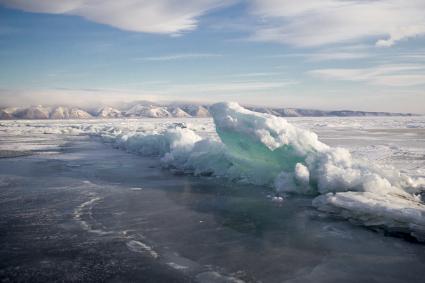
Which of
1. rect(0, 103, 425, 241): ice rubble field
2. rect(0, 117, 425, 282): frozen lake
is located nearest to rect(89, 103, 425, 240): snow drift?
rect(0, 103, 425, 241): ice rubble field

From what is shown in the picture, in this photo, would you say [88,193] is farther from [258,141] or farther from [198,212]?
[258,141]

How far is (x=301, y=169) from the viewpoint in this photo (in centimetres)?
1023

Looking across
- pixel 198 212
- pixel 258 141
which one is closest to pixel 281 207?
pixel 198 212

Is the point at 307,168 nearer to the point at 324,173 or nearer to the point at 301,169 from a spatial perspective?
the point at 301,169

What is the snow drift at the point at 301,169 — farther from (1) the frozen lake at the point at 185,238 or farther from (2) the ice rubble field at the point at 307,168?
(1) the frozen lake at the point at 185,238

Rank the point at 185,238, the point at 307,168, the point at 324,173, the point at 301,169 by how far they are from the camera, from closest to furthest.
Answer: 1. the point at 185,238
2. the point at 324,173
3. the point at 301,169
4. the point at 307,168

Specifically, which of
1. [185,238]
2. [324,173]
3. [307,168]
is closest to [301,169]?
[307,168]

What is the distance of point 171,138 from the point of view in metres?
17.7

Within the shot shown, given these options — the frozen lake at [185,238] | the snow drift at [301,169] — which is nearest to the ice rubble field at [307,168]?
the snow drift at [301,169]

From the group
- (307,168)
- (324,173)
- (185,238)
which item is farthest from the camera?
(307,168)

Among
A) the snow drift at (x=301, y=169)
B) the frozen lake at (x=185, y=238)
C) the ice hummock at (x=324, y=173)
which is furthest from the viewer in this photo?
the snow drift at (x=301, y=169)

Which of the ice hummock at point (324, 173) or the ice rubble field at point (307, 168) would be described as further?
the ice rubble field at point (307, 168)

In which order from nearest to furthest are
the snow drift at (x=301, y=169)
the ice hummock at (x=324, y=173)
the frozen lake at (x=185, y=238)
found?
the frozen lake at (x=185, y=238), the ice hummock at (x=324, y=173), the snow drift at (x=301, y=169)

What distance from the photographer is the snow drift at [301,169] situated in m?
7.52
